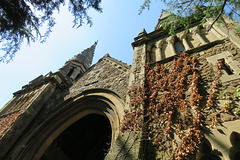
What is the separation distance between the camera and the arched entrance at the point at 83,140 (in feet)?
21.5

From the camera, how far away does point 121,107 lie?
4.00 m

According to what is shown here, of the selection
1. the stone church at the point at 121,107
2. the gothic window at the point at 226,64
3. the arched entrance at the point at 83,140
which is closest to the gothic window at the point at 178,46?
the stone church at the point at 121,107

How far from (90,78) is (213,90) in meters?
5.07

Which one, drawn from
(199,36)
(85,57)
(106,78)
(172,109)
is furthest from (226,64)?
(85,57)

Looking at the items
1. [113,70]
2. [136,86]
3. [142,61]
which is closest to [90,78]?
[113,70]

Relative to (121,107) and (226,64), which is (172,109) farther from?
(226,64)

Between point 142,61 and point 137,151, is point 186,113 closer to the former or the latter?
point 137,151

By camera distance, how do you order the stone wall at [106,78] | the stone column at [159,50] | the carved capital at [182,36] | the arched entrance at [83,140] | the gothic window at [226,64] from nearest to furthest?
the gothic window at [226,64] → the stone wall at [106,78] → the stone column at [159,50] → the carved capital at [182,36] → the arched entrance at [83,140]

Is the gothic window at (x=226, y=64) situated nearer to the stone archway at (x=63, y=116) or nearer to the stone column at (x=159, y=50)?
the stone column at (x=159, y=50)

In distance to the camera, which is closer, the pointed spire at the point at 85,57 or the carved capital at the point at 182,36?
the carved capital at the point at 182,36

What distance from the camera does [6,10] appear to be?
3541mm

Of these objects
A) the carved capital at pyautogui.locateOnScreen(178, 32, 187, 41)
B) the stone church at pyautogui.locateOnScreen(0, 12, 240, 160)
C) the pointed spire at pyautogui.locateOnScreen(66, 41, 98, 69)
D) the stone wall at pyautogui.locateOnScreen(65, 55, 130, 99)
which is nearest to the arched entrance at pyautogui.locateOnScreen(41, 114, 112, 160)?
the stone church at pyautogui.locateOnScreen(0, 12, 240, 160)

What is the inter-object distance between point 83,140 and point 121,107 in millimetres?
4877

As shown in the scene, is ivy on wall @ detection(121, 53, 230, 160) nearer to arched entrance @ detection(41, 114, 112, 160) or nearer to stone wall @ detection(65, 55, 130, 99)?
stone wall @ detection(65, 55, 130, 99)
